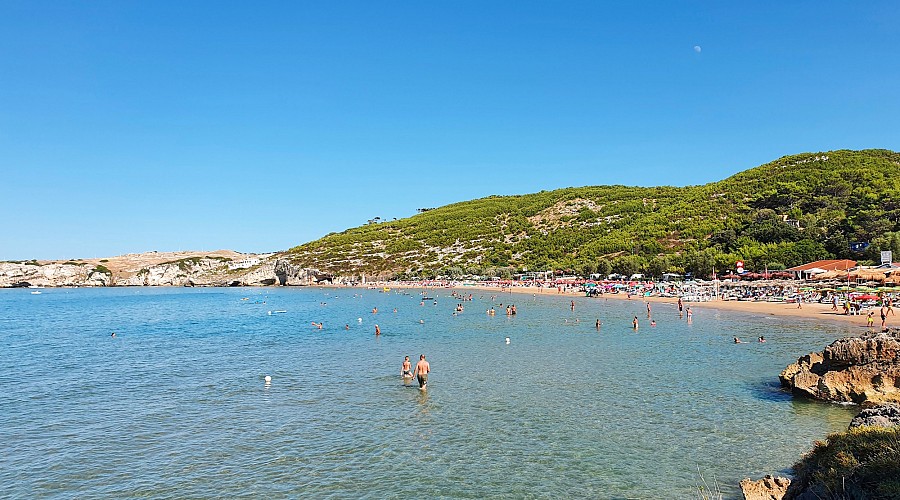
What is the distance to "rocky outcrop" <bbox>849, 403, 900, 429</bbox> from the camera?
9.10 m

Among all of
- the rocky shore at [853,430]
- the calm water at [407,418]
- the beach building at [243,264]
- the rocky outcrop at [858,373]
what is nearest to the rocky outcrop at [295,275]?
the beach building at [243,264]

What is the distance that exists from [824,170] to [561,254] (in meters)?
53.2

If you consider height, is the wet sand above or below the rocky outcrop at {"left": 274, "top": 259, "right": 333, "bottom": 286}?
below

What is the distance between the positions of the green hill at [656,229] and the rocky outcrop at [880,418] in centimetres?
6371

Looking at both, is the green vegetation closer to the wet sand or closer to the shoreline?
the shoreline

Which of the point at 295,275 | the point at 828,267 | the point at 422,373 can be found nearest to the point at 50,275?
the point at 295,275

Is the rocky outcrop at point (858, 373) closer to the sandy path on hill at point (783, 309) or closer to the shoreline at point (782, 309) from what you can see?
the shoreline at point (782, 309)

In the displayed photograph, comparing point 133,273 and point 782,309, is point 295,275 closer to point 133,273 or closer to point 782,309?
point 133,273

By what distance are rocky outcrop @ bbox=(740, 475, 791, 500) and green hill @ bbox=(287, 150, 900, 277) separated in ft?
213

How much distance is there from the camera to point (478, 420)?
15859 millimetres

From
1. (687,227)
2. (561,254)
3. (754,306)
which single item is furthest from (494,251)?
(754,306)

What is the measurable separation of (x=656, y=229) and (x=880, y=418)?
343 feet

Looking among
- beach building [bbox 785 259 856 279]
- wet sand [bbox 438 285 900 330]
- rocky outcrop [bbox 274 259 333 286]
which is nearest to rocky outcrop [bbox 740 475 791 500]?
wet sand [bbox 438 285 900 330]

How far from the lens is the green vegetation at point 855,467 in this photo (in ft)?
19.4
